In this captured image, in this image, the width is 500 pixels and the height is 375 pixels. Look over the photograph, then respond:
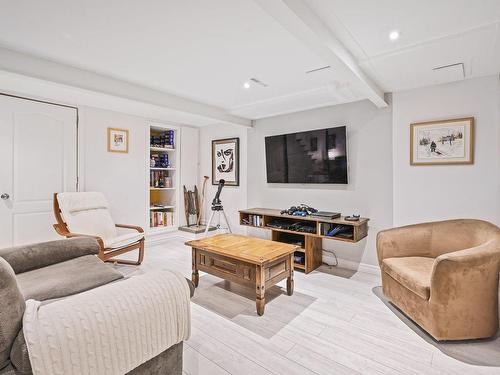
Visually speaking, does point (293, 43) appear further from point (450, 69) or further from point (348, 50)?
point (450, 69)

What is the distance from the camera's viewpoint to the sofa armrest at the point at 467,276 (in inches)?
73.4

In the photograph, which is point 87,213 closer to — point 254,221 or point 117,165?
point 117,165

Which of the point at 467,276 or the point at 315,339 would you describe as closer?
the point at 467,276

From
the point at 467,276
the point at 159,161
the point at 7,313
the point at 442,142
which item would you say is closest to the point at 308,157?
the point at 442,142

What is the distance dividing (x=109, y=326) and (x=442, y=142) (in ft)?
10.9

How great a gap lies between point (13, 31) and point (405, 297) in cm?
362

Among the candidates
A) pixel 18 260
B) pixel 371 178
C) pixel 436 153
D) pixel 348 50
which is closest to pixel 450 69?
pixel 436 153

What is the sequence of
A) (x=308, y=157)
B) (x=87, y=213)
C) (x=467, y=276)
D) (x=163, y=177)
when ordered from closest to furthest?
1. (x=467, y=276)
2. (x=87, y=213)
3. (x=308, y=157)
4. (x=163, y=177)

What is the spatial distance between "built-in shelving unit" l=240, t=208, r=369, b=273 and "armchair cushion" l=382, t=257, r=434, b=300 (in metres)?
0.59

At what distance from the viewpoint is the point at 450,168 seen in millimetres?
2844

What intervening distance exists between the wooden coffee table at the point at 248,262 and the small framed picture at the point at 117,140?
230 cm

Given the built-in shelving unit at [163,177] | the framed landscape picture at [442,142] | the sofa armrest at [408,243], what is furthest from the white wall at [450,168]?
the built-in shelving unit at [163,177]

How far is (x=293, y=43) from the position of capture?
2096 mm

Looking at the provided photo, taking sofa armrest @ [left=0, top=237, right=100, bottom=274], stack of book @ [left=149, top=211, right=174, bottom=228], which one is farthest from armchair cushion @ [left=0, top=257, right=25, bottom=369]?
stack of book @ [left=149, top=211, right=174, bottom=228]
